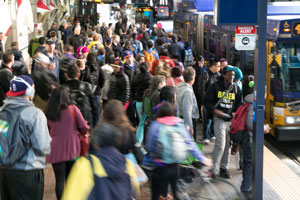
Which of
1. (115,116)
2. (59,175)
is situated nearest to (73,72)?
(59,175)

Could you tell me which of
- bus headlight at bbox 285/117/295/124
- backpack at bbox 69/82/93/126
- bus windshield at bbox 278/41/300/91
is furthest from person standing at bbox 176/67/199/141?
bus windshield at bbox 278/41/300/91

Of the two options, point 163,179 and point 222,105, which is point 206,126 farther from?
point 163,179

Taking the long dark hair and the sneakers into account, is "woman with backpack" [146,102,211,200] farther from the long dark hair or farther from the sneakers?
the sneakers

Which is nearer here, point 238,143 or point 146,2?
point 238,143

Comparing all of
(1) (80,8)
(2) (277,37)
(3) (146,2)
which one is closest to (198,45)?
(2) (277,37)

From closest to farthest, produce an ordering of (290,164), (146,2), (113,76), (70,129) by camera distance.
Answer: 1. (70,129)
2. (113,76)
3. (290,164)
4. (146,2)

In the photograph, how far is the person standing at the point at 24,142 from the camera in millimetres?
5242

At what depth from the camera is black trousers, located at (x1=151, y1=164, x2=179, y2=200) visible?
580 centimetres

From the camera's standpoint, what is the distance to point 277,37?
10281mm

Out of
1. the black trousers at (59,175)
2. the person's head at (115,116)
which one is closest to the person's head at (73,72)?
the black trousers at (59,175)

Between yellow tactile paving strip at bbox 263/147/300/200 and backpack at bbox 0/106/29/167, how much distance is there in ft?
13.3

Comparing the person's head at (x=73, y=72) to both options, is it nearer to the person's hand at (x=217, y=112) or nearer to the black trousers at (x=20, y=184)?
the person's hand at (x=217, y=112)

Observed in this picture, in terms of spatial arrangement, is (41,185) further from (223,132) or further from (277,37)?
(277,37)

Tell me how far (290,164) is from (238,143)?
7.89 ft
